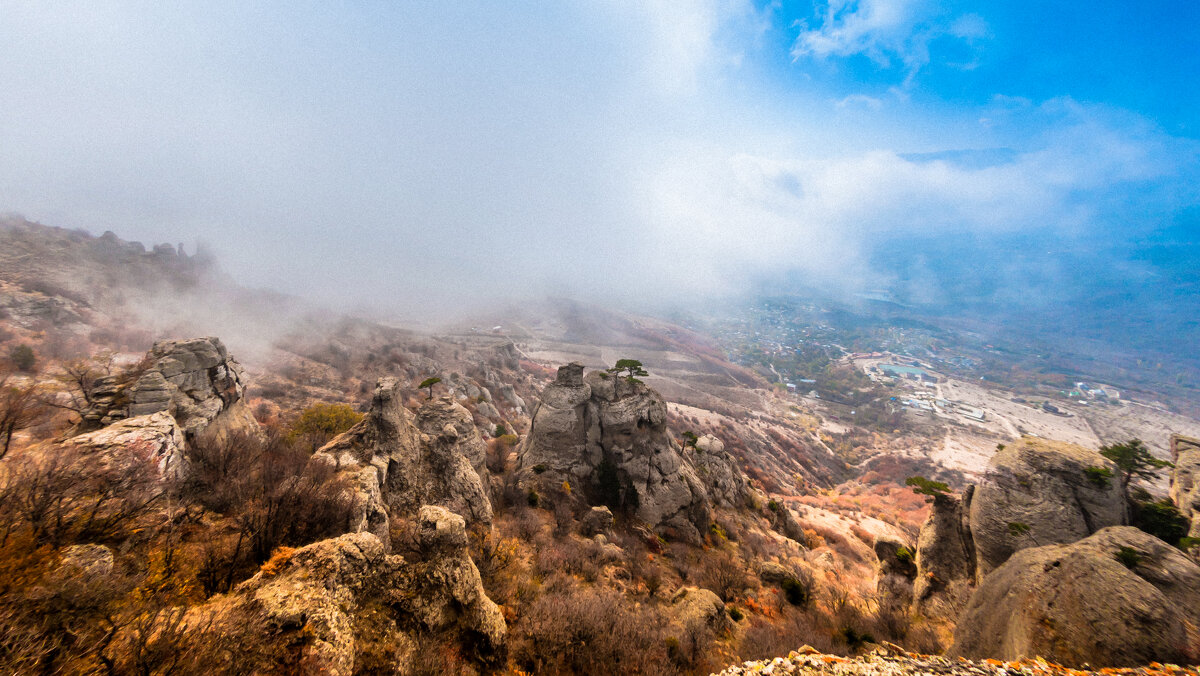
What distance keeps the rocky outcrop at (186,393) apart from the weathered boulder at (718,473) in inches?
1211

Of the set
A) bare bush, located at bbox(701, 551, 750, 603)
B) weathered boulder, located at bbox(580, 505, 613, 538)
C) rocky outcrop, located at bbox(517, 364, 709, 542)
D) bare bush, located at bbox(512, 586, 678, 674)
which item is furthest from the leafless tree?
bare bush, located at bbox(701, 551, 750, 603)

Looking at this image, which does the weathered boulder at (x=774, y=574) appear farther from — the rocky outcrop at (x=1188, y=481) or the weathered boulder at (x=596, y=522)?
the rocky outcrop at (x=1188, y=481)

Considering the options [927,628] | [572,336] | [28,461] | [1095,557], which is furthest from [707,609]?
[572,336]

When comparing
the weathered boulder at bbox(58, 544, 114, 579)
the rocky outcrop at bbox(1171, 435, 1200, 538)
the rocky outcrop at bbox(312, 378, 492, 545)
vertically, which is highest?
the weathered boulder at bbox(58, 544, 114, 579)

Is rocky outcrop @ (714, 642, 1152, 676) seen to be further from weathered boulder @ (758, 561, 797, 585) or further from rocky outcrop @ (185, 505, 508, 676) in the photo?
weathered boulder @ (758, 561, 797, 585)

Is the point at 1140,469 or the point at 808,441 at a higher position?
the point at 1140,469

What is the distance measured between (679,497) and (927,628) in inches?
530

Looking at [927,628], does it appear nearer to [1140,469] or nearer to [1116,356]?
[1140,469]

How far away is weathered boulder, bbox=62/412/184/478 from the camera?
31.6ft

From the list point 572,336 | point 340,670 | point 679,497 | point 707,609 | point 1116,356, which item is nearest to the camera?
point 340,670

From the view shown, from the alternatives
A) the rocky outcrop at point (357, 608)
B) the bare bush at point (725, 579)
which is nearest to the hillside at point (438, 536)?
the rocky outcrop at point (357, 608)

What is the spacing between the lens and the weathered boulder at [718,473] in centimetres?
3262

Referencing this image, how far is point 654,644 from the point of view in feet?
37.0

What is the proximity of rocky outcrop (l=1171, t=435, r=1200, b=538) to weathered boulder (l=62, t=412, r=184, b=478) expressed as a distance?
3429 centimetres
